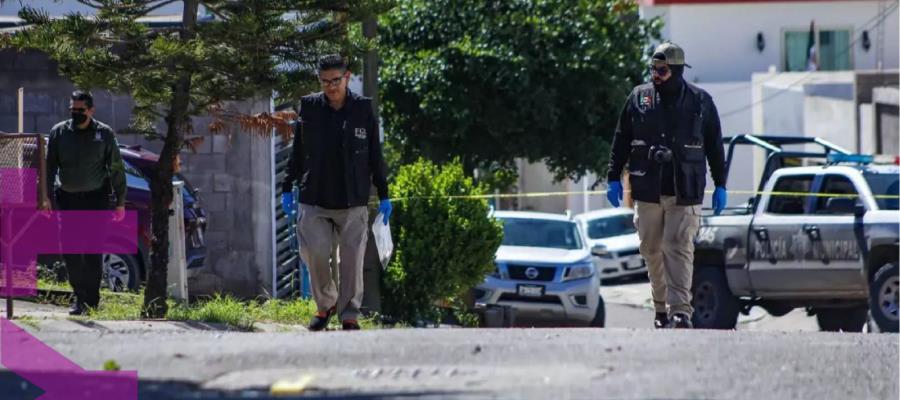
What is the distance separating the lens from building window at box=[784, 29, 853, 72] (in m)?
41.7

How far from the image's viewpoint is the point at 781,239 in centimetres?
1540

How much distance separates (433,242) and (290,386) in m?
7.54

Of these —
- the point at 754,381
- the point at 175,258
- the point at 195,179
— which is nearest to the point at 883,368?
the point at 754,381

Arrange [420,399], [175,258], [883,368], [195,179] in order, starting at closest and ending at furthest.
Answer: [420,399] → [883,368] → [175,258] → [195,179]

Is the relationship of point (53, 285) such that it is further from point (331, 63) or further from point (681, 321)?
point (681, 321)

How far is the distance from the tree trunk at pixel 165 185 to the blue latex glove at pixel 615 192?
299 centimetres

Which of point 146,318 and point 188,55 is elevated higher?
point 188,55

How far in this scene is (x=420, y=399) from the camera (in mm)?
6562

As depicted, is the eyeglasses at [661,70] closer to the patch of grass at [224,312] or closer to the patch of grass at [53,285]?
the patch of grass at [224,312]

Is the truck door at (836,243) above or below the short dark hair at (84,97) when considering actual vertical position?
below

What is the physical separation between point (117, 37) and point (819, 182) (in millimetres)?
7370

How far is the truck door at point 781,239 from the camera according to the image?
15.2 metres

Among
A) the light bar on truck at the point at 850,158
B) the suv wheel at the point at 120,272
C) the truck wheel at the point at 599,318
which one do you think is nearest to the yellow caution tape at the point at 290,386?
the suv wheel at the point at 120,272

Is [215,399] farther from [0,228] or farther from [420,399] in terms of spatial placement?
[0,228]
